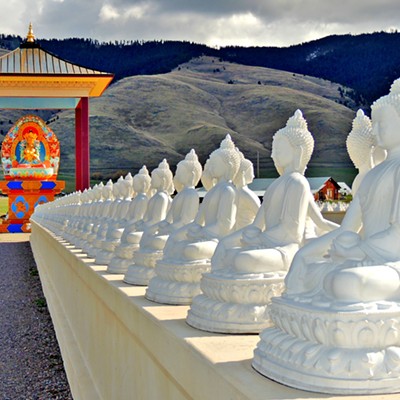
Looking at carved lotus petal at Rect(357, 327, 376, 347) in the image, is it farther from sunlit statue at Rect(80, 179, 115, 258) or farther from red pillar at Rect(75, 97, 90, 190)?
red pillar at Rect(75, 97, 90, 190)

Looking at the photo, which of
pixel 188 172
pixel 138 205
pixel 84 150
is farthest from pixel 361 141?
pixel 84 150

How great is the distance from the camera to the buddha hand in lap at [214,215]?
3482 millimetres

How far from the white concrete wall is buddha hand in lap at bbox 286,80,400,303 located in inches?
12.1

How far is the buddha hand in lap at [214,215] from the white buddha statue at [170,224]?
39 centimetres

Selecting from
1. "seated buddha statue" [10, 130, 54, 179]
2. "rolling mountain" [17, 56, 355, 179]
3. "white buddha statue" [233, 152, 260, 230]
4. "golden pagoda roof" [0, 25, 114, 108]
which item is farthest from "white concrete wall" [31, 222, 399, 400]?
"rolling mountain" [17, 56, 355, 179]

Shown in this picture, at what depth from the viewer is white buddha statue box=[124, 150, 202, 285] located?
4.04 meters

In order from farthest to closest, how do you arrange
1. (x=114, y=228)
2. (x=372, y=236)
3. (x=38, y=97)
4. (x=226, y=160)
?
(x=38, y=97)
(x=114, y=228)
(x=226, y=160)
(x=372, y=236)

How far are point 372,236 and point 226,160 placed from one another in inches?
62.3

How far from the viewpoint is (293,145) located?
3010mm

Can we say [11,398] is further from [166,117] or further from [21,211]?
[166,117]

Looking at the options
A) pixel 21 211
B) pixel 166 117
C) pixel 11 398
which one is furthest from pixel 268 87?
pixel 11 398

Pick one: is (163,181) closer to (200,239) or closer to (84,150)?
(200,239)

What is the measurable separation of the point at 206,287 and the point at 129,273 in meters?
1.36

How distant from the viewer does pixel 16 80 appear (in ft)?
84.0
